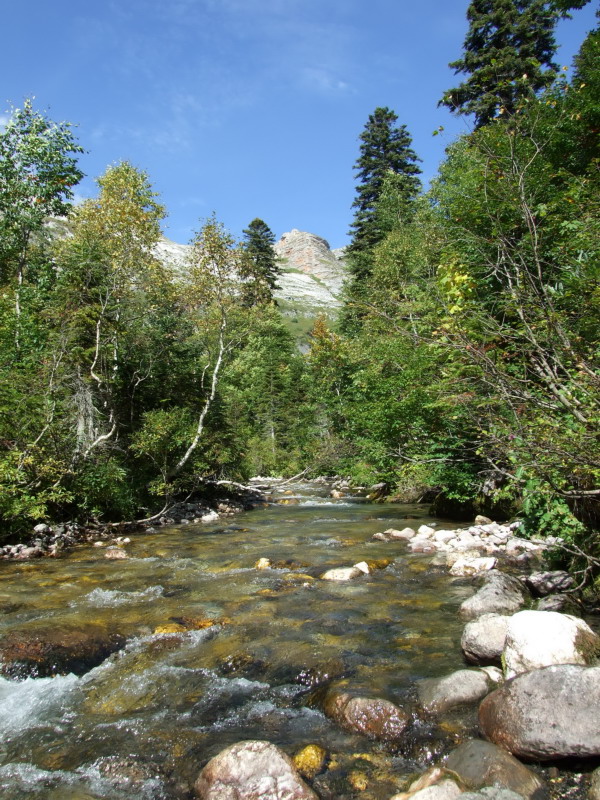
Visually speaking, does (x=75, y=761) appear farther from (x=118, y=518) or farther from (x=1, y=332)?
(x=1, y=332)

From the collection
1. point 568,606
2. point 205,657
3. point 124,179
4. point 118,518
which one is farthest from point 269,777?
point 124,179

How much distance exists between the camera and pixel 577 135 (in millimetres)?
14055

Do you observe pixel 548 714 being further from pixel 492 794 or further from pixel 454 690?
pixel 454 690

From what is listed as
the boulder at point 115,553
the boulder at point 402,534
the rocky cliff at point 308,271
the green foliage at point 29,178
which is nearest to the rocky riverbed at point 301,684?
the boulder at point 115,553

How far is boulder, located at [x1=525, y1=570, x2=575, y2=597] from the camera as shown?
20.7 ft

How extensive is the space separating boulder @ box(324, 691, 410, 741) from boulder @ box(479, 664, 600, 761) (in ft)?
2.20

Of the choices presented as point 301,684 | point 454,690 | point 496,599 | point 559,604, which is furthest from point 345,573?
point 454,690

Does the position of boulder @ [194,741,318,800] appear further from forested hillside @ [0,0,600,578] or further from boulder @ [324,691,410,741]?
forested hillside @ [0,0,600,578]

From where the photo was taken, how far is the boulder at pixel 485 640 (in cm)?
479

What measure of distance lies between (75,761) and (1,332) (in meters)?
12.7

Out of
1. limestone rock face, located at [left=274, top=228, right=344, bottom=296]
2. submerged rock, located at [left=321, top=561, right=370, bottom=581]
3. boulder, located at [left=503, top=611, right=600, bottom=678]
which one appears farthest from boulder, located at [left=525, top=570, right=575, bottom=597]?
limestone rock face, located at [left=274, top=228, right=344, bottom=296]

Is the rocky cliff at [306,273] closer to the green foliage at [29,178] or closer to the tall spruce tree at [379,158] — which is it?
the tall spruce tree at [379,158]

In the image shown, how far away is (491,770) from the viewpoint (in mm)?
3301

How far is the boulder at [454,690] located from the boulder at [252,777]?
144 cm
